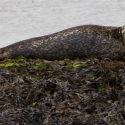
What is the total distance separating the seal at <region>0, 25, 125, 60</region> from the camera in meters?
7.88

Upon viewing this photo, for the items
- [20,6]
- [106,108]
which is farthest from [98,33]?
[20,6]

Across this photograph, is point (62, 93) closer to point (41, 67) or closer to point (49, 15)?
point (41, 67)

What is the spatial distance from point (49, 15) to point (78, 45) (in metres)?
4.99

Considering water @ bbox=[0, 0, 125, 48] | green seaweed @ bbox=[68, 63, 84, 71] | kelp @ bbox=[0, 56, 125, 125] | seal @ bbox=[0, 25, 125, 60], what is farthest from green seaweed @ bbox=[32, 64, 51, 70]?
water @ bbox=[0, 0, 125, 48]

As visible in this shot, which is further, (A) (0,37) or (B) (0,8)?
(B) (0,8)

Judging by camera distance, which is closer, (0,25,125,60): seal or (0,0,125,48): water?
(0,25,125,60): seal

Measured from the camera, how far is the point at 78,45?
8.01 metres

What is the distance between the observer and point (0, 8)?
13.9 m

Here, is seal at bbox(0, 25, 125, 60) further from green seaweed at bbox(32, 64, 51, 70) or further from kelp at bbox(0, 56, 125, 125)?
green seaweed at bbox(32, 64, 51, 70)

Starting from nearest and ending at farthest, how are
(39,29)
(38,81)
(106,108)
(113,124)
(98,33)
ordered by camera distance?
(113,124) → (106,108) → (38,81) → (98,33) → (39,29)

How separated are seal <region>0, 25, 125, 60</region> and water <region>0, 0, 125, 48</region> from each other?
1976mm

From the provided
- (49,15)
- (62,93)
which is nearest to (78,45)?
(62,93)

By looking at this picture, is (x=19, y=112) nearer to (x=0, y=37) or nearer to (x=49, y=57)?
(x=49, y=57)

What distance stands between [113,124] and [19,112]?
2.91 ft
